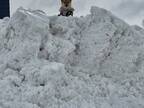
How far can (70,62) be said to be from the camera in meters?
12.7

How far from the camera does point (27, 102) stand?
10.4 metres

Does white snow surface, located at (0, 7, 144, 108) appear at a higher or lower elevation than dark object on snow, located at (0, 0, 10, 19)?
lower

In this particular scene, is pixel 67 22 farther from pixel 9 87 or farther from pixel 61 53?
pixel 9 87

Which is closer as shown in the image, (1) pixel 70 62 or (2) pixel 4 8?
(1) pixel 70 62

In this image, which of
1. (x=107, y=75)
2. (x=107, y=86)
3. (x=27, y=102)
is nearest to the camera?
(x=27, y=102)

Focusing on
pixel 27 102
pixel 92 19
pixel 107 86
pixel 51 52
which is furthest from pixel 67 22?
pixel 27 102

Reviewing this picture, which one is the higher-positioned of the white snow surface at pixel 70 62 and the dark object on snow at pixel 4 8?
the dark object on snow at pixel 4 8

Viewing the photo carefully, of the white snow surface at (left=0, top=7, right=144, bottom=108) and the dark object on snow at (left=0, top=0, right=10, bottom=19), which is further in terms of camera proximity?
the dark object on snow at (left=0, top=0, right=10, bottom=19)

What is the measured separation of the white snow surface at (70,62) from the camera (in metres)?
10.9

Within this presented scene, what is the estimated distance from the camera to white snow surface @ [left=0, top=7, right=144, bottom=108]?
10.9m

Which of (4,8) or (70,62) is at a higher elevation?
(4,8)

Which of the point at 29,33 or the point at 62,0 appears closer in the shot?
the point at 29,33

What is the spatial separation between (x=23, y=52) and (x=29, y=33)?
0.85 meters

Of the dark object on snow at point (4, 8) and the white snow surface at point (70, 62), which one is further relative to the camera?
the dark object on snow at point (4, 8)
